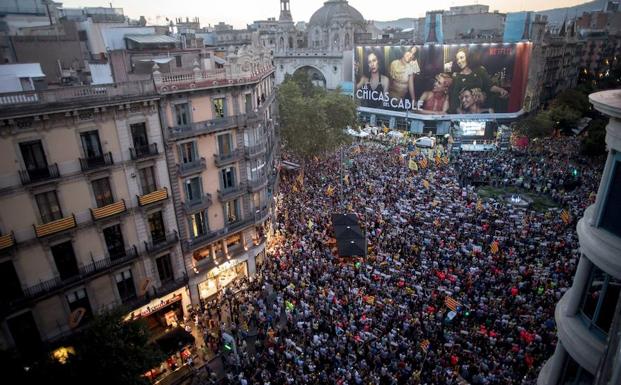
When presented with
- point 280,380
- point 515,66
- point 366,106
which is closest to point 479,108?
point 515,66

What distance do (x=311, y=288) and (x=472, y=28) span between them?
3447 inches

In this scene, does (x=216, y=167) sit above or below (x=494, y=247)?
above

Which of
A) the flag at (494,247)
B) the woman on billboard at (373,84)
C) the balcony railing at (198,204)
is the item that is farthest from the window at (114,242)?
the woman on billboard at (373,84)

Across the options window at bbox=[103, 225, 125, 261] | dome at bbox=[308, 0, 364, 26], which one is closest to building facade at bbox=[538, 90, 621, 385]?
window at bbox=[103, 225, 125, 261]

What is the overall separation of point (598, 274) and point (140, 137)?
23671 millimetres

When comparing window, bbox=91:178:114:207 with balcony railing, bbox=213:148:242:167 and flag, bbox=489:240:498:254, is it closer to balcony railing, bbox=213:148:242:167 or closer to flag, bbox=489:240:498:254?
balcony railing, bbox=213:148:242:167

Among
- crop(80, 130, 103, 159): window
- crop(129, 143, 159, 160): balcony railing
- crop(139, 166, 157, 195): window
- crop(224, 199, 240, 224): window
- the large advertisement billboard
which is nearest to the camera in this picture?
crop(80, 130, 103, 159): window

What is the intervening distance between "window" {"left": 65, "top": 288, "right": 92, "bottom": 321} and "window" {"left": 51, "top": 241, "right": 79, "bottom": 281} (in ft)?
3.79

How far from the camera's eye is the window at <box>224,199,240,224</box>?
29547mm

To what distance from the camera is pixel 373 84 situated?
252ft

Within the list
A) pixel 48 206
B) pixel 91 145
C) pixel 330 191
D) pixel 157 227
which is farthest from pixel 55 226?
pixel 330 191

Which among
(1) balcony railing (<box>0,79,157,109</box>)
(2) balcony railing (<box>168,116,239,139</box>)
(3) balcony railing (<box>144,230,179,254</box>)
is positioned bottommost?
(3) balcony railing (<box>144,230,179,254</box>)

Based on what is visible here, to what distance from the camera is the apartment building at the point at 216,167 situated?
25547 millimetres

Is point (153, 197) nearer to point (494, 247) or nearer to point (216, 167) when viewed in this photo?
point (216, 167)
